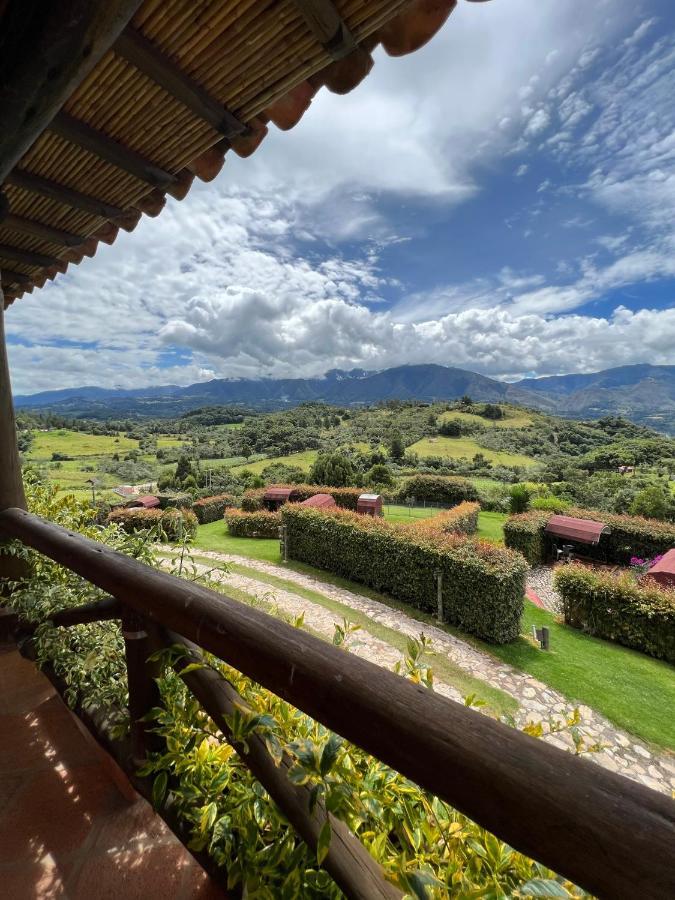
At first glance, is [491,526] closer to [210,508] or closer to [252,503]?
[252,503]

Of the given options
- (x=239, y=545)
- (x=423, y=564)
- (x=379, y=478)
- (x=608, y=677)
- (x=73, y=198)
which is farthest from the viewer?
(x=379, y=478)

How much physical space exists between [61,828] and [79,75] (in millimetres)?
2516

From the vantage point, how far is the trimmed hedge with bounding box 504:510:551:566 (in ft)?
49.7

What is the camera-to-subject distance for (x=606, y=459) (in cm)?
4388

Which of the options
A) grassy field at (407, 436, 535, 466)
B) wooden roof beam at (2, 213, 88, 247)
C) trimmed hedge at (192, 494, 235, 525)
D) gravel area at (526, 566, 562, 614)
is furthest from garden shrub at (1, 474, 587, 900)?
grassy field at (407, 436, 535, 466)

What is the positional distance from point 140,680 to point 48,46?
1.77 metres

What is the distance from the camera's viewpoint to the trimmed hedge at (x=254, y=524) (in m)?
17.0

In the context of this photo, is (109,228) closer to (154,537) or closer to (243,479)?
(154,537)

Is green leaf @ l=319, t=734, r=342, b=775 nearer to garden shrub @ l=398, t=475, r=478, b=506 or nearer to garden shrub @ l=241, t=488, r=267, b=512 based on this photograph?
garden shrub @ l=241, t=488, r=267, b=512

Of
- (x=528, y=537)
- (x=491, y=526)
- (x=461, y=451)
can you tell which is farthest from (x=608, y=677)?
(x=461, y=451)

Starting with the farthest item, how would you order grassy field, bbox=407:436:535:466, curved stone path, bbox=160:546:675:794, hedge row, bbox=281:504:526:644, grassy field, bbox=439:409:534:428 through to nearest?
1. grassy field, bbox=439:409:534:428
2. grassy field, bbox=407:436:535:466
3. hedge row, bbox=281:504:526:644
4. curved stone path, bbox=160:546:675:794

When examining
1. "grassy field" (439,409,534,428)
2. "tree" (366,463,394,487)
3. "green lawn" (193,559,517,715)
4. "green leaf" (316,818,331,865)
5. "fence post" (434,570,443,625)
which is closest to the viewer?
"green leaf" (316,818,331,865)

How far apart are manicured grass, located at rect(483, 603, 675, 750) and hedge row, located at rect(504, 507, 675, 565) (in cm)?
587

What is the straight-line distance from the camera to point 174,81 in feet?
4.12
